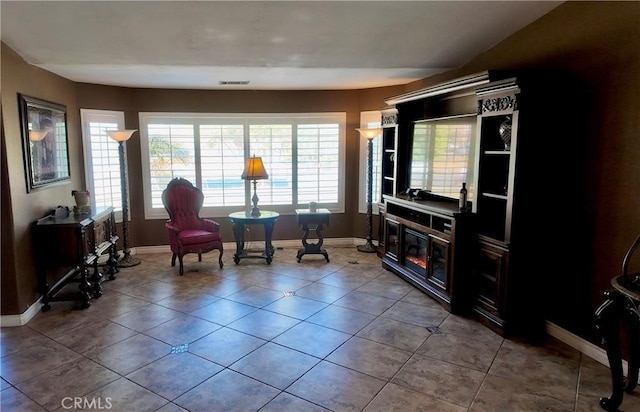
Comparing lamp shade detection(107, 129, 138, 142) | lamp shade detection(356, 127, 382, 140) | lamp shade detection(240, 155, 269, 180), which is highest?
lamp shade detection(356, 127, 382, 140)

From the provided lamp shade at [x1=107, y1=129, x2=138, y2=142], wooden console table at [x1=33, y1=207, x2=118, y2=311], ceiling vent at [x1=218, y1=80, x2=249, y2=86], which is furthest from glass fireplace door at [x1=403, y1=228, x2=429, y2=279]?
lamp shade at [x1=107, y1=129, x2=138, y2=142]

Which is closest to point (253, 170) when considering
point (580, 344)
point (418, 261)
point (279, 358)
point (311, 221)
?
point (311, 221)

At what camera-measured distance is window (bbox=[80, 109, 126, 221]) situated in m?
5.34

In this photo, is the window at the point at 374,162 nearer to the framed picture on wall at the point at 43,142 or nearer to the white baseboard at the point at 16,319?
the framed picture on wall at the point at 43,142

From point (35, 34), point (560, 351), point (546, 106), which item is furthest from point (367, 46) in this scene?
point (560, 351)

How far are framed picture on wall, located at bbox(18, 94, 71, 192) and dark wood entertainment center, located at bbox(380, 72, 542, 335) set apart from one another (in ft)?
12.7

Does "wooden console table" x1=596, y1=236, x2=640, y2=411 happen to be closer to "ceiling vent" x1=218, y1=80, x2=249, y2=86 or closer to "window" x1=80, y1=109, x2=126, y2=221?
"ceiling vent" x1=218, y1=80, x2=249, y2=86

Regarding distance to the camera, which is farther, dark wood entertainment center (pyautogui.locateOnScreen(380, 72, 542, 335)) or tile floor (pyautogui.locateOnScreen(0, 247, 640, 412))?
dark wood entertainment center (pyautogui.locateOnScreen(380, 72, 542, 335))

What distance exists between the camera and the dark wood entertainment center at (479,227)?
131 inches

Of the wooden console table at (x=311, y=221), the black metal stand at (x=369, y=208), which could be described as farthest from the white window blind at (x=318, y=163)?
the wooden console table at (x=311, y=221)

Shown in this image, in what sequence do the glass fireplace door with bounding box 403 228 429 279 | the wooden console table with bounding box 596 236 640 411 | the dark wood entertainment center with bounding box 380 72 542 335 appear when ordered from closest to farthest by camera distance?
the wooden console table with bounding box 596 236 640 411
the dark wood entertainment center with bounding box 380 72 542 335
the glass fireplace door with bounding box 403 228 429 279

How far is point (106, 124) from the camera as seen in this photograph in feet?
18.2

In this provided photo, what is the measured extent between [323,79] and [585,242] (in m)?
3.58

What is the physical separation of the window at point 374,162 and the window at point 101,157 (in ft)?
11.7
